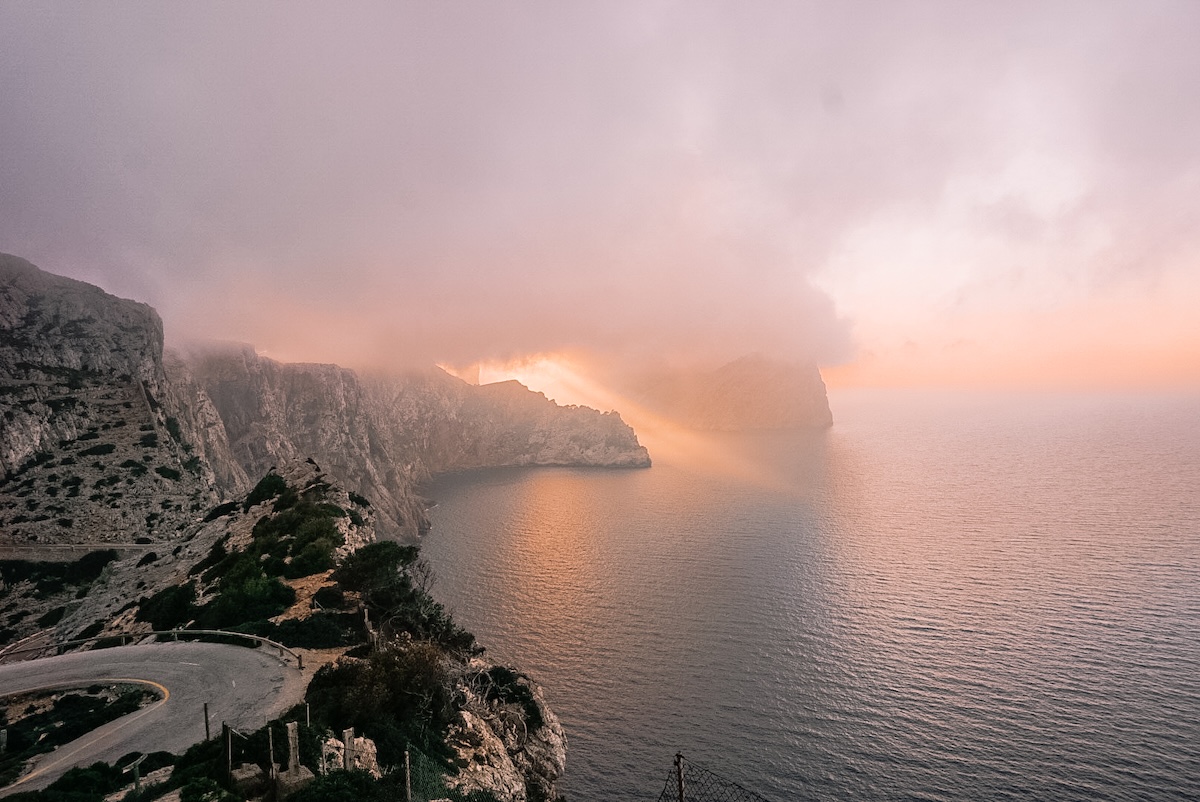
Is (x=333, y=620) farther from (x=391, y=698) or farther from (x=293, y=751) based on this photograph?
(x=293, y=751)

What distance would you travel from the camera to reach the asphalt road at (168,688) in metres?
22.3

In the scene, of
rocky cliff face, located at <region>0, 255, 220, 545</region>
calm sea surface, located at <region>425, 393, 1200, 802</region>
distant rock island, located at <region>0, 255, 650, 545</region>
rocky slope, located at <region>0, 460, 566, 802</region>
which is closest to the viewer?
rocky slope, located at <region>0, 460, 566, 802</region>

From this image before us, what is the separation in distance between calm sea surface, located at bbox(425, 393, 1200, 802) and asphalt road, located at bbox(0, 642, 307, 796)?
28401 mm

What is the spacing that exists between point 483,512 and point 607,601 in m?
80.5

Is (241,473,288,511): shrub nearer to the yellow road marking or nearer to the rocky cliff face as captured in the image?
the rocky cliff face

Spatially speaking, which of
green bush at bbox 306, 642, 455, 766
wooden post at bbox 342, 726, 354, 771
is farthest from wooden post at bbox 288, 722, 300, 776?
green bush at bbox 306, 642, 455, 766

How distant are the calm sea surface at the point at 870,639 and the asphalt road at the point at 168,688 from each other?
28401 mm

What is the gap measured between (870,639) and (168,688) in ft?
231

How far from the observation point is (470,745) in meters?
28.9

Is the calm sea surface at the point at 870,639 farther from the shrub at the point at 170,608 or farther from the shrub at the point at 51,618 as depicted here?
the shrub at the point at 51,618

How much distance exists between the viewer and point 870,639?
221ft

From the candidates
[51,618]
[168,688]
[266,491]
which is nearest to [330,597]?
[168,688]

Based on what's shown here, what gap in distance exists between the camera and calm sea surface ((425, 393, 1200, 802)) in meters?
45.8

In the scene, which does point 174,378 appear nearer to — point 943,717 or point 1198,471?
point 943,717
